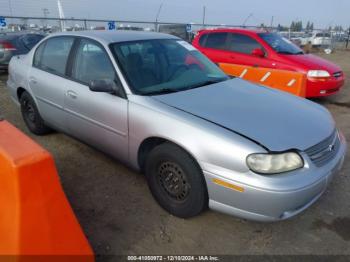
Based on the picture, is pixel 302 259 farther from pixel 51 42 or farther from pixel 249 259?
pixel 51 42

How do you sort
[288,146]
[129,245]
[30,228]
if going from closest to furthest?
[30,228]
[288,146]
[129,245]

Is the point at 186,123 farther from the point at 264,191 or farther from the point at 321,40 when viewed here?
the point at 321,40

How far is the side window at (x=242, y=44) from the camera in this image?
7352 millimetres

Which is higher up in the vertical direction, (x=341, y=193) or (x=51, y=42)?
(x=51, y=42)

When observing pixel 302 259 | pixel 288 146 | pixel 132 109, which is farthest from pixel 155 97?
pixel 302 259

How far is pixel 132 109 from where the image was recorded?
298 cm

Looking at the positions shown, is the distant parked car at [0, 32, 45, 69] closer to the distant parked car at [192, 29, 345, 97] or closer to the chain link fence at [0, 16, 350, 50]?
the chain link fence at [0, 16, 350, 50]

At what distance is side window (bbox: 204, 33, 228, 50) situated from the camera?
310 inches

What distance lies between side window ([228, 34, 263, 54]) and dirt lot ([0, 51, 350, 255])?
441cm

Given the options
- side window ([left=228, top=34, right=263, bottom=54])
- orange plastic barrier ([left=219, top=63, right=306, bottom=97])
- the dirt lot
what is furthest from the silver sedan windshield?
side window ([left=228, top=34, right=263, bottom=54])

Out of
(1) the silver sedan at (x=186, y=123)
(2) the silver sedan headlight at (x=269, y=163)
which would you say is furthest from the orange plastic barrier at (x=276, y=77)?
(2) the silver sedan headlight at (x=269, y=163)

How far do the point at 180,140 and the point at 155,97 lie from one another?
1.91 ft

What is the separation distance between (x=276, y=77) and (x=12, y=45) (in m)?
7.91

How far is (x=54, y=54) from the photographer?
4098 mm
